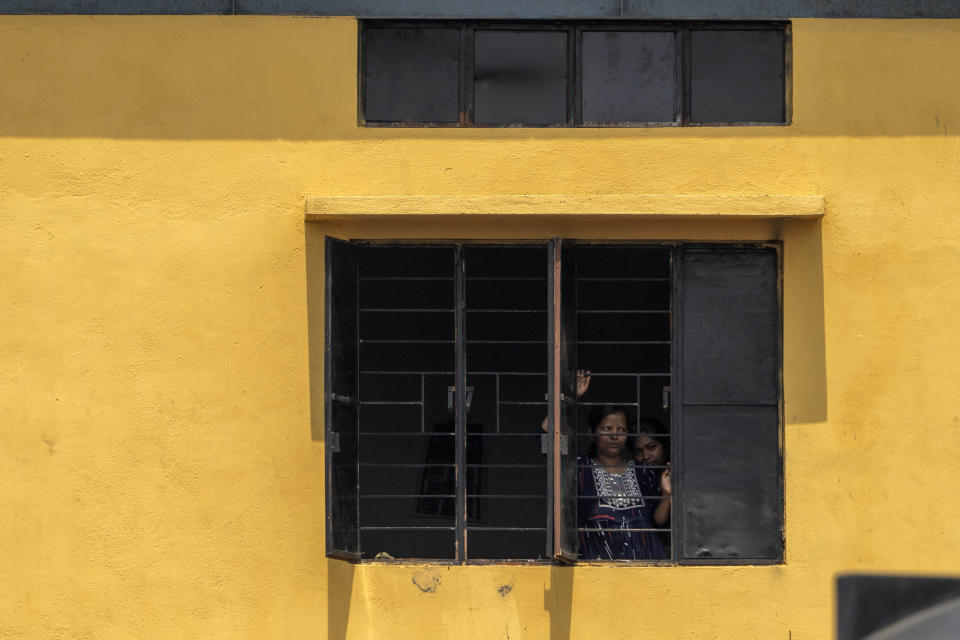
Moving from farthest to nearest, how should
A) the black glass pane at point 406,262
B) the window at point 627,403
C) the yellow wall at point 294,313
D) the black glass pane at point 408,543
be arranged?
1. the black glass pane at point 408,543
2. the black glass pane at point 406,262
3. the yellow wall at point 294,313
4. the window at point 627,403

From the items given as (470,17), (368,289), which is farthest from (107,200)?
(470,17)

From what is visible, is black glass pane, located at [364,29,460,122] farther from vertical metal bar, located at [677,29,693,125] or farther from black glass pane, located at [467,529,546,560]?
black glass pane, located at [467,529,546,560]

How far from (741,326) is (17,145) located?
13.3 feet

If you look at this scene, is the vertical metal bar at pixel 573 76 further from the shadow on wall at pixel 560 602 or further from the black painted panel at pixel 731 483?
the shadow on wall at pixel 560 602

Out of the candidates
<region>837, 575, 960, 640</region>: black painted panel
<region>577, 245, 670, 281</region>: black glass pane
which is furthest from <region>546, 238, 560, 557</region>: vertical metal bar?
<region>837, 575, 960, 640</region>: black painted panel

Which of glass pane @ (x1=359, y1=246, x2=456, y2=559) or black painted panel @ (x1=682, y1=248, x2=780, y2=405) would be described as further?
glass pane @ (x1=359, y1=246, x2=456, y2=559)

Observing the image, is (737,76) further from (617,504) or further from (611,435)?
(617,504)

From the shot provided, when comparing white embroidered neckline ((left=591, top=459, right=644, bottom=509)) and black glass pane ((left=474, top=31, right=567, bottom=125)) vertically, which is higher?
black glass pane ((left=474, top=31, right=567, bottom=125))

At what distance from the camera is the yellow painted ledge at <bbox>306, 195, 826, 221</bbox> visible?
25.2 ft

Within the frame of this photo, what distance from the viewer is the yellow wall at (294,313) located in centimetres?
778

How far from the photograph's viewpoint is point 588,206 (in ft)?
25.2

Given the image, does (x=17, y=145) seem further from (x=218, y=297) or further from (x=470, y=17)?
(x=470, y=17)

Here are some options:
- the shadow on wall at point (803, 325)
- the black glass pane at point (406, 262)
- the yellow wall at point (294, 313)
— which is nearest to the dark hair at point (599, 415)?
the yellow wall at point (294, 313)

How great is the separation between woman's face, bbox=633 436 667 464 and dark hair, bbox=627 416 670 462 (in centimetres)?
1
